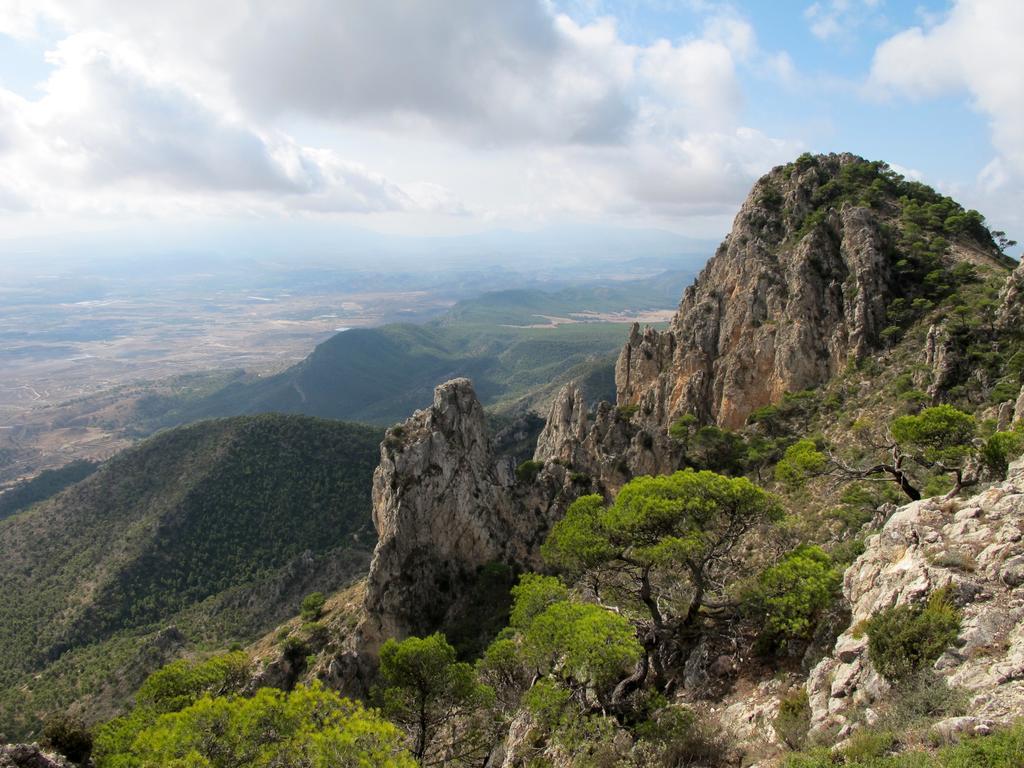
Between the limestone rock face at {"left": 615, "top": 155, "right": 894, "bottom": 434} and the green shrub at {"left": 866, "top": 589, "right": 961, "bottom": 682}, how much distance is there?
3810cm

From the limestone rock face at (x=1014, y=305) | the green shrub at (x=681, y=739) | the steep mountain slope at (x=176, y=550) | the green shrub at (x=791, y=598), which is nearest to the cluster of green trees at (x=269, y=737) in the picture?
the green shrub at (x=681, y=739)

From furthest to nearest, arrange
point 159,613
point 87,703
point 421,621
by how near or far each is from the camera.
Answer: point 159,613
point 87,703
point 421,621

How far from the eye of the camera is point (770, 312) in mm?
53688

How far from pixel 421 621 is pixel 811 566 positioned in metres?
29.8

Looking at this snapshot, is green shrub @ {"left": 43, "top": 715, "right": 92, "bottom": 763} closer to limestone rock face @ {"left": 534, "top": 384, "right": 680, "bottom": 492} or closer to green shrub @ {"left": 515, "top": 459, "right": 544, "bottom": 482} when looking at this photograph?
green shrub @ {"left": 515, "top": 459, "right": 544, "bottom": 482}

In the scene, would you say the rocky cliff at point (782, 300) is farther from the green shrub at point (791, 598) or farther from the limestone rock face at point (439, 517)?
the green shrub at point (791, 598)

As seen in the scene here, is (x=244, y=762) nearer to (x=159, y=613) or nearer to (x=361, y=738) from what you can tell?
(x=361, y=738)

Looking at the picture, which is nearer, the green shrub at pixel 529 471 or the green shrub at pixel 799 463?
the green shrub at pixel 799 463

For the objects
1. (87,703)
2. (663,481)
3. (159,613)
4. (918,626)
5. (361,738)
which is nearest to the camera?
(918,626)

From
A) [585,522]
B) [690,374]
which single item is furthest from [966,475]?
[690,374]

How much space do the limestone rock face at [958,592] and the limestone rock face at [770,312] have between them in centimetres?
3408

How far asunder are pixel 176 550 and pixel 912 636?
83.8 meters

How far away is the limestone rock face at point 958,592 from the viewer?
1129cm

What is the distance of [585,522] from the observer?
21641mm
